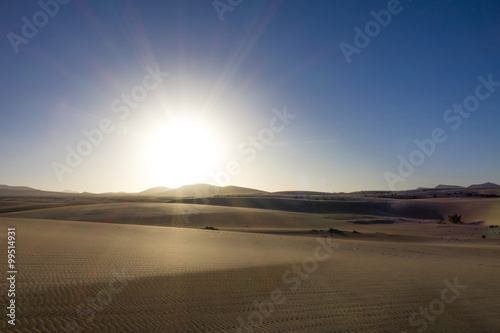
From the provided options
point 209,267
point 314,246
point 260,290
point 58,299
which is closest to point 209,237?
point 314,246

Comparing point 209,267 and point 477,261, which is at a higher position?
point 209,267

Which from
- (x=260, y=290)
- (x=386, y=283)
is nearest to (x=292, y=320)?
(x=260, y=290)

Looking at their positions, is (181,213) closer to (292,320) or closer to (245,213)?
(245,213)

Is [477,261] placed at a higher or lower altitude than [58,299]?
lower

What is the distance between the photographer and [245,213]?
40.1 metres

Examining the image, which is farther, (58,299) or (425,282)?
(425,282)

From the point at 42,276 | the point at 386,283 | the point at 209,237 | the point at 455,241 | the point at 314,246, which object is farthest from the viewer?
the point at 455,241

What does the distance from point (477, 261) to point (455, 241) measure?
32.0 feet

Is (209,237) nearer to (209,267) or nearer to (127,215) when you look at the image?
(209,267)

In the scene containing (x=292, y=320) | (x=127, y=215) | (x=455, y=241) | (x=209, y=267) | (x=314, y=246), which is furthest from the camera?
(x=127, y=215)

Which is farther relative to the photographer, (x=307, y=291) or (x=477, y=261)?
(x=477, y=261)

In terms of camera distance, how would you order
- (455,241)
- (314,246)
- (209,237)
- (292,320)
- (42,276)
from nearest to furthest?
1. (292,320)
2. (42,276)
3. (314,246)
4. (209,237)
5. (455,241)

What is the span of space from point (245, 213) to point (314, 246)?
22946mm

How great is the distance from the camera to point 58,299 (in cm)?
636
